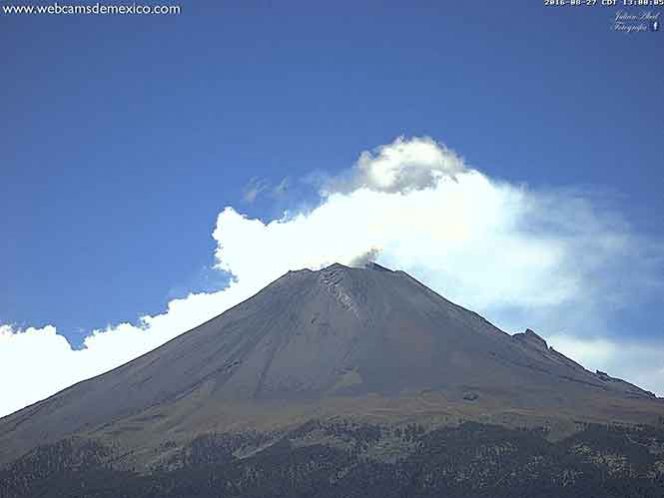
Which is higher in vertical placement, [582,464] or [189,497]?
[189,497]

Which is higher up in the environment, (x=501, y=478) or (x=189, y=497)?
(x=189, y=497)

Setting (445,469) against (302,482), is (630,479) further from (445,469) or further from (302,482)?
(302,482)

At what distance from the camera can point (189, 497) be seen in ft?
655

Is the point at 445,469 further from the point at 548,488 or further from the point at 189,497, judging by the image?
the point at 189,497

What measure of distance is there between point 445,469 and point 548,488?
22695mm

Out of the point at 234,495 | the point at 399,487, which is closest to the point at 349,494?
the point at 399,487

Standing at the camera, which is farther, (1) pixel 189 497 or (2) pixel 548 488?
(1) pixel 189 497

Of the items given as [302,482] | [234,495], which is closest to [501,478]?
[302,482]

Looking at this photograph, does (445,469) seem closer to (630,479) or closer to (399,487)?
(399,487)

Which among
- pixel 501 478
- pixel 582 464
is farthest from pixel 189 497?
pixel 582 464

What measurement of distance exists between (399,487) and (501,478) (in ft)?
70.4

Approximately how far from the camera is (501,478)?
7387 inches

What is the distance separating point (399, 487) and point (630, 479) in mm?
46511

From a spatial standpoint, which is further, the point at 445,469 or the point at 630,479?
the point at 445,469
